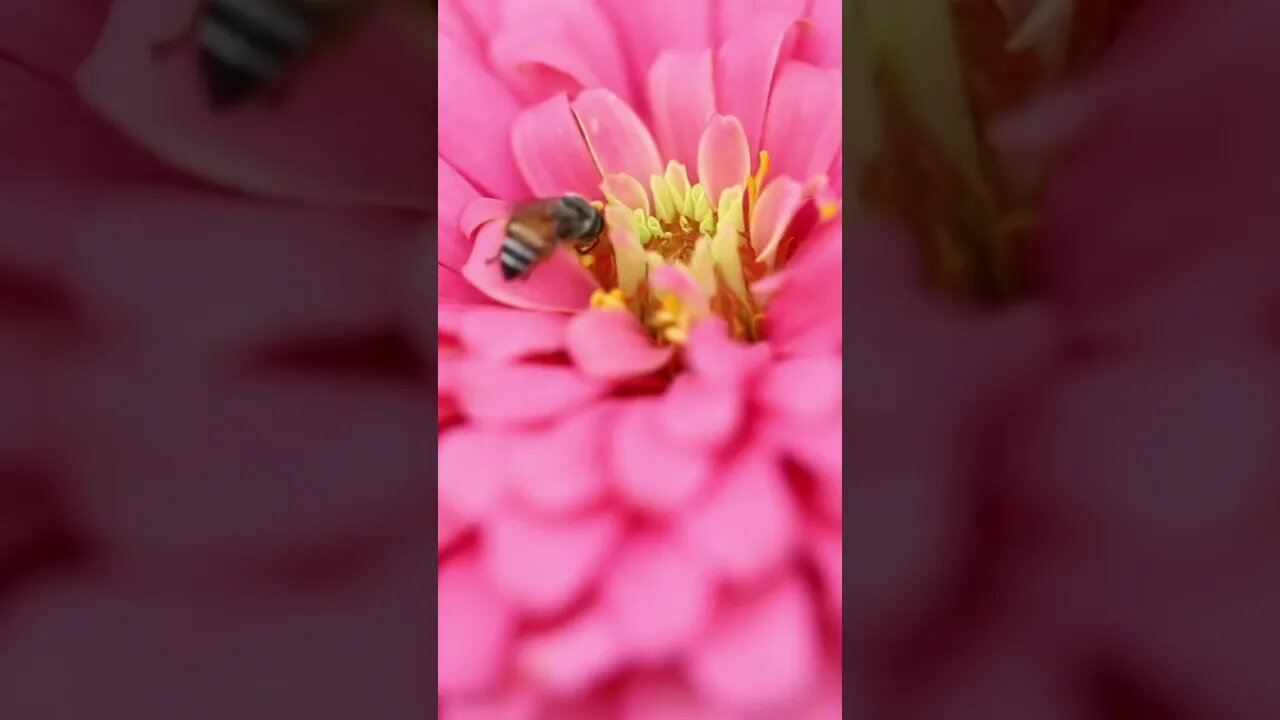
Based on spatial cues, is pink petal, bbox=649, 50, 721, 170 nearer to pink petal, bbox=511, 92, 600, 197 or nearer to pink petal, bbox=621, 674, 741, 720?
pink petal, bbox=511, 92, 600, 197

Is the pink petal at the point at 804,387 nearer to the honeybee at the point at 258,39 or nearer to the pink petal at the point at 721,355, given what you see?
the pink petal at the point at 721,355

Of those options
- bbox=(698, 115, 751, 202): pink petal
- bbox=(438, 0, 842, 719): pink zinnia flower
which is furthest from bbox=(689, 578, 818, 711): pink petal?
bbox=(698, 115, 751, 202): pink petal

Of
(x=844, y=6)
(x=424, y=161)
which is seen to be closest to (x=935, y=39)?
(x=844, y=6)

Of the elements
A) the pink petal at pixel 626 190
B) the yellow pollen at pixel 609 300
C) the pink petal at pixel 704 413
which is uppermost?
the pink petal at pixel 626 190

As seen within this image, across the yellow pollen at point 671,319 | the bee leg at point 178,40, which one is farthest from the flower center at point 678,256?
the bee leg at point 178,40

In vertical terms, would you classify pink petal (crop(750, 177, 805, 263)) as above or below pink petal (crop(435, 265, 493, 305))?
above

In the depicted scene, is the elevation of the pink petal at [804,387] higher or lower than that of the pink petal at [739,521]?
higher

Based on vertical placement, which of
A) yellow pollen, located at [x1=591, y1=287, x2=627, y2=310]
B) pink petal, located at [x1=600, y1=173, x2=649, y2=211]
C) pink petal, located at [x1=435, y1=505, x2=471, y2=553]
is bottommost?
pink petal, located at [x1=435, y1=505, x2=471, y2=553]
